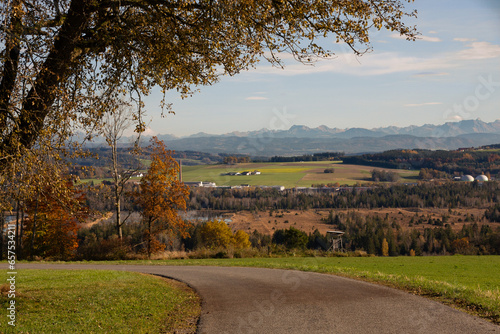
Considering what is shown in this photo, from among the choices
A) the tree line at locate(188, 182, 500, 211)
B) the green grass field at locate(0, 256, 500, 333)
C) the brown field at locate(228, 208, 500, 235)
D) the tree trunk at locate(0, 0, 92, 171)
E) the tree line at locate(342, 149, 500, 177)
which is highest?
the tree trunk at locate(0, 0, 92, 171)

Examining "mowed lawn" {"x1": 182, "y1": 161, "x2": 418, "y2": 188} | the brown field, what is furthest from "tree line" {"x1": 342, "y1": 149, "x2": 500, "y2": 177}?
the brown field

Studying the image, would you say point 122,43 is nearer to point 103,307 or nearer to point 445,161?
point 103,307

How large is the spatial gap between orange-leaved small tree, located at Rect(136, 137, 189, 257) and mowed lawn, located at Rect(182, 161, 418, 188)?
113755 mm

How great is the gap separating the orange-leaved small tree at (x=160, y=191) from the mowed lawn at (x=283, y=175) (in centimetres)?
11375

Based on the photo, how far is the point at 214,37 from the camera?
9797 millimetres

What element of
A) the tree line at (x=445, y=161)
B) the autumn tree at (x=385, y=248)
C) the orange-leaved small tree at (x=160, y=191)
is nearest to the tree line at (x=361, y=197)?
the tree line at (x=445, y=161)

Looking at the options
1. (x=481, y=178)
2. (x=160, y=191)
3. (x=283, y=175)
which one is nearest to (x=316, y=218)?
(x=283, y=175)

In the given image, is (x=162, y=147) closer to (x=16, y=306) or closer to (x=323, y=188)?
(x=16, y=306)

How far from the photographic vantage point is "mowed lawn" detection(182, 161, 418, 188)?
15425 centimetres

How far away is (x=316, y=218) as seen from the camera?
114 m

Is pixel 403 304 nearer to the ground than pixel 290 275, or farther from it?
farther from it

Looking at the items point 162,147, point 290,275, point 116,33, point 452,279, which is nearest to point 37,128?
point 116,33

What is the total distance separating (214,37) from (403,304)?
767cm

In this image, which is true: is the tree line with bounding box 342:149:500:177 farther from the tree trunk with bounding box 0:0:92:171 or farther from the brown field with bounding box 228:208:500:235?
the tree trunk with bounding box 0:0:92:171
